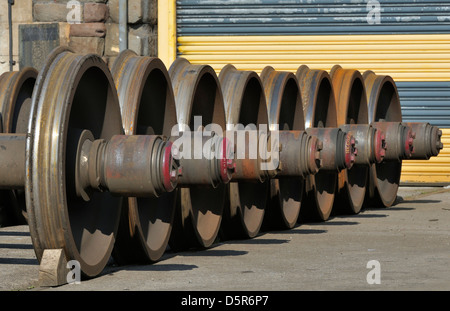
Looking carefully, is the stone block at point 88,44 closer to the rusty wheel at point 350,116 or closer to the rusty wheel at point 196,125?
the rusty wheel at point 350,116

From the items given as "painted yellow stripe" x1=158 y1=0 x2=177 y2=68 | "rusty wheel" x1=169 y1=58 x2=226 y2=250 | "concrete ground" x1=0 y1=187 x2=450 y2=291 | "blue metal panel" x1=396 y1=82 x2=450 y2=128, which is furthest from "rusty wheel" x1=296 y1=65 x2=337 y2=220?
"painted yellow stripe" x1=158 y1=0 x2=177 y2=68

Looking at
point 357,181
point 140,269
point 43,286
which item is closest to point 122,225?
point 140,269

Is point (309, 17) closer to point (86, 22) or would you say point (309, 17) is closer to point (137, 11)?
point (137, 11)

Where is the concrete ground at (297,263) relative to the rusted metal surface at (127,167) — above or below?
below

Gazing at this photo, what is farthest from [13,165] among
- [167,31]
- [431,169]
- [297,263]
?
[431,169]

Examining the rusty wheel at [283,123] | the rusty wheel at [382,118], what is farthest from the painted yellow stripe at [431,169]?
the rusty wheel at [283,123]

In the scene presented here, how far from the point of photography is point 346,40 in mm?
13773

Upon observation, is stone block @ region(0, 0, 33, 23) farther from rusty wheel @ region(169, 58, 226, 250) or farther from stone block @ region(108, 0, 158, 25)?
rusty wheel @ region(169, 58, 226, 250)

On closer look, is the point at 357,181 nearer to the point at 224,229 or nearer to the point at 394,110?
the point at 394,110

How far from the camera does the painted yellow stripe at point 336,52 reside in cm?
1363

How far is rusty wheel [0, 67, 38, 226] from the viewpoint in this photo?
825cm

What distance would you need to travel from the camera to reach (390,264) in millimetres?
6168

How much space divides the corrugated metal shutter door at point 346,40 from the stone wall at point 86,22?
712 mm

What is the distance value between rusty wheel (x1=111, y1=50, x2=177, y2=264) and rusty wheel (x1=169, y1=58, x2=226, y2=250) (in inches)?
7.6
